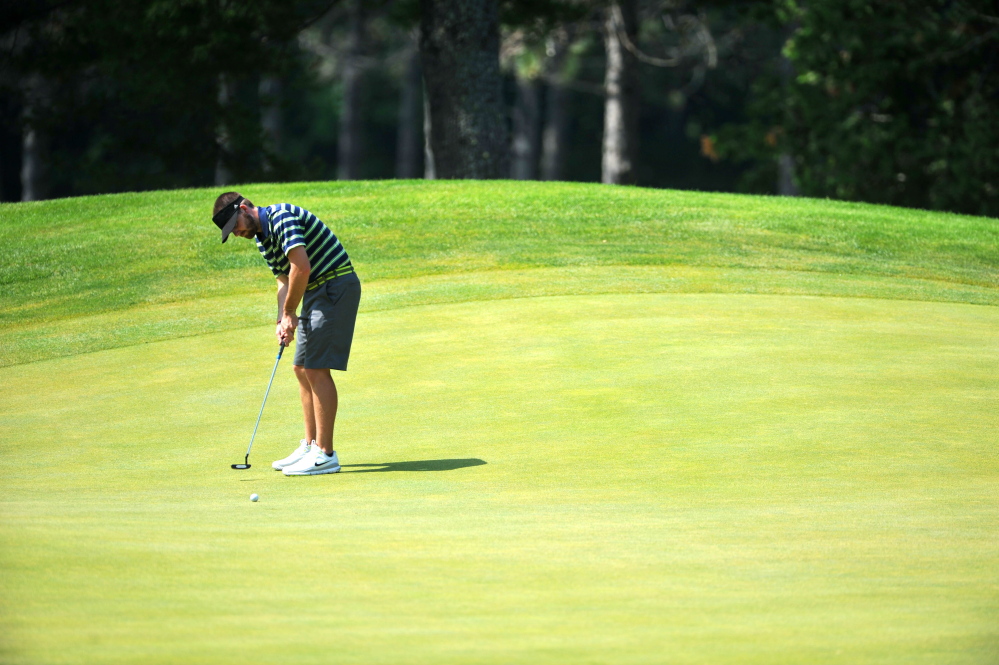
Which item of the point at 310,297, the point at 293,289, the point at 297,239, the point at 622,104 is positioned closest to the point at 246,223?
the point at 297,239

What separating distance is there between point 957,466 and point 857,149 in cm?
2370

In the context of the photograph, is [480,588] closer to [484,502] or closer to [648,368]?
[484,502]

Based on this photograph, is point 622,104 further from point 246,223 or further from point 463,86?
point 246,223

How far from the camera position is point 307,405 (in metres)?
8.41

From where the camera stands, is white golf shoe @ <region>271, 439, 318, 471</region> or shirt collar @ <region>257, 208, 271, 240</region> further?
shirt collar @ <region>257, 208, 271, 240</region>

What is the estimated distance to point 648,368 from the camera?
1041 centimetres

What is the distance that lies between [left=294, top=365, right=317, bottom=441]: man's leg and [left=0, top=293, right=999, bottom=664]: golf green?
1.24 feet

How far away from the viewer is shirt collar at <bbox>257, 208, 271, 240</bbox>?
815cm

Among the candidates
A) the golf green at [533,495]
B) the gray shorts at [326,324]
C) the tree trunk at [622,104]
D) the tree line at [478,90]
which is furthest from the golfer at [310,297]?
the tree trunk at [622,104]

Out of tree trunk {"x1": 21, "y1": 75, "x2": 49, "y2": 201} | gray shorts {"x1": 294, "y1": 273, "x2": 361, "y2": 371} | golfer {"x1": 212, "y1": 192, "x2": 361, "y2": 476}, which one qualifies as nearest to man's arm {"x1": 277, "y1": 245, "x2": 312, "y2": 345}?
golfer {"x1": 212, "y1": 192, "x2": 361, "y2": 476}

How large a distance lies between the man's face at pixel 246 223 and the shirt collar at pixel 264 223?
3 cm

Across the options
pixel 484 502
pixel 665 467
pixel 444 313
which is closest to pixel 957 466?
pixel 665 467

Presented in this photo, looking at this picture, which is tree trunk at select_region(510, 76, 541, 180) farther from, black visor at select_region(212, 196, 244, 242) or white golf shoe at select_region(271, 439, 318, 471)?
white golf shoe at select_region(271, 439, 318, 471)

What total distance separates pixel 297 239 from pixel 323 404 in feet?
3.50
